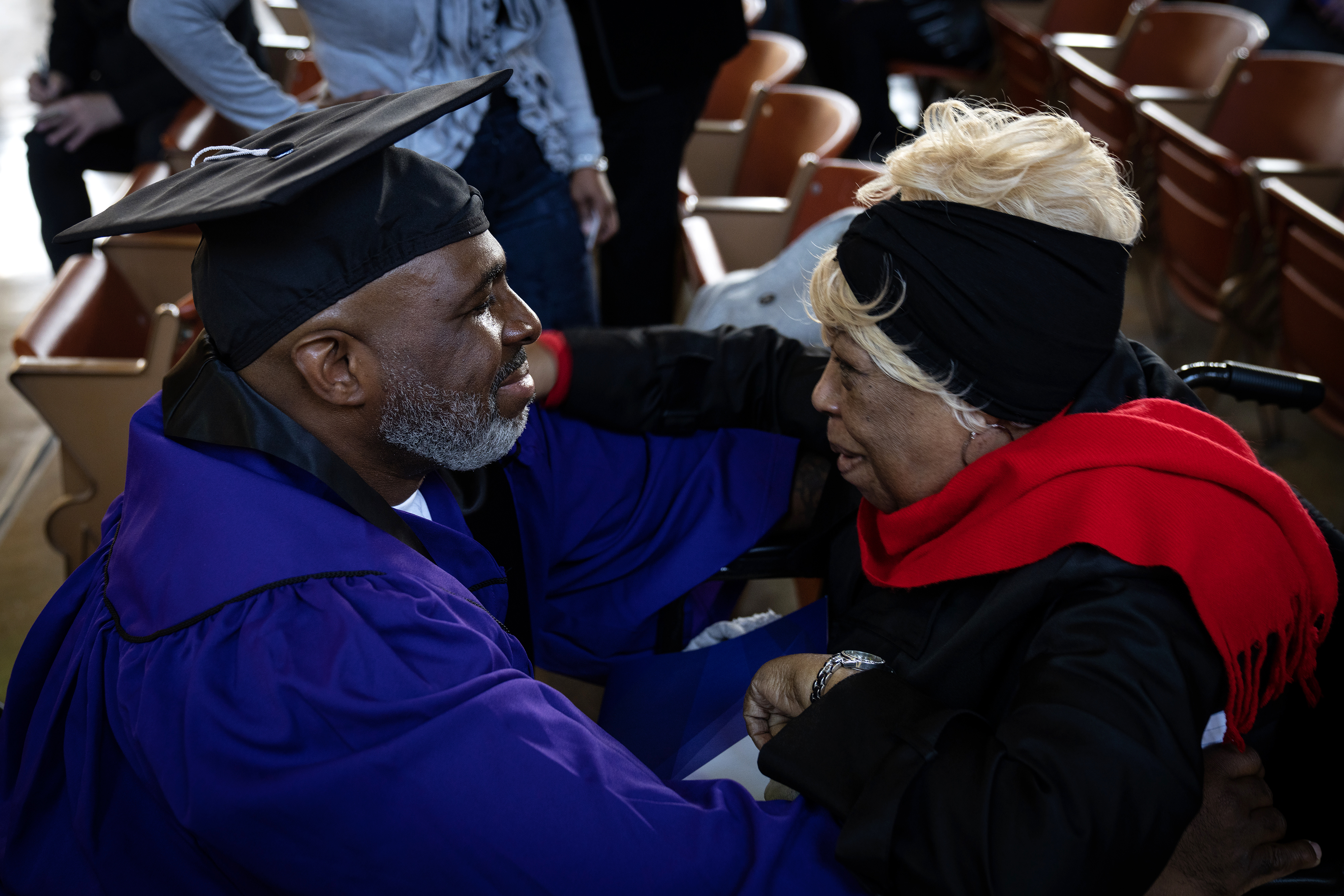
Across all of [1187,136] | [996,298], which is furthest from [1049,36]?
[996,298]

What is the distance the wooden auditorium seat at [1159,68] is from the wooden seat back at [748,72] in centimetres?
118

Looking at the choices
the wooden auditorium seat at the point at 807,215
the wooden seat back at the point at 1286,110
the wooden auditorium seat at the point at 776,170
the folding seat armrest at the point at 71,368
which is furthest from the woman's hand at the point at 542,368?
the wooden seat back at the point at 1286,110

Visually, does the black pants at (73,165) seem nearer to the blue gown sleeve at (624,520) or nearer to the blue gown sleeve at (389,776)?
the blue gown sleeve at (624,520)

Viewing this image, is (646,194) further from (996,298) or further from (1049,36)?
(1049,36)

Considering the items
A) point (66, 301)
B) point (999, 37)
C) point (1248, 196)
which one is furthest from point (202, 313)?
point (999, 37)

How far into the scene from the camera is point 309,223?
43.8 inches

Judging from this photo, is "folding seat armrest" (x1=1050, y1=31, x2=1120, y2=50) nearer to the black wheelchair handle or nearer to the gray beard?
the black wheelchair handle

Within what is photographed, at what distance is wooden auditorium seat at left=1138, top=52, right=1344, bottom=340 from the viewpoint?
3086mm

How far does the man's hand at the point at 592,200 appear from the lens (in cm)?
251

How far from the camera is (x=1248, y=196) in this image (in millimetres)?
2984

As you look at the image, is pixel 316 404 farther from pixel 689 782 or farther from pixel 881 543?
pixel 881 543

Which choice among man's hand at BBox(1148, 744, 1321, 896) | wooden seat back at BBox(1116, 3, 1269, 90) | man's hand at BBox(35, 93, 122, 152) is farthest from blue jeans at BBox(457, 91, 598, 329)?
wooden seat back at BBox(1116, 3, 1269, 90)

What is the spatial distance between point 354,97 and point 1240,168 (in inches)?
100

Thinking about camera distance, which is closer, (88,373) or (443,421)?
(443,421)
